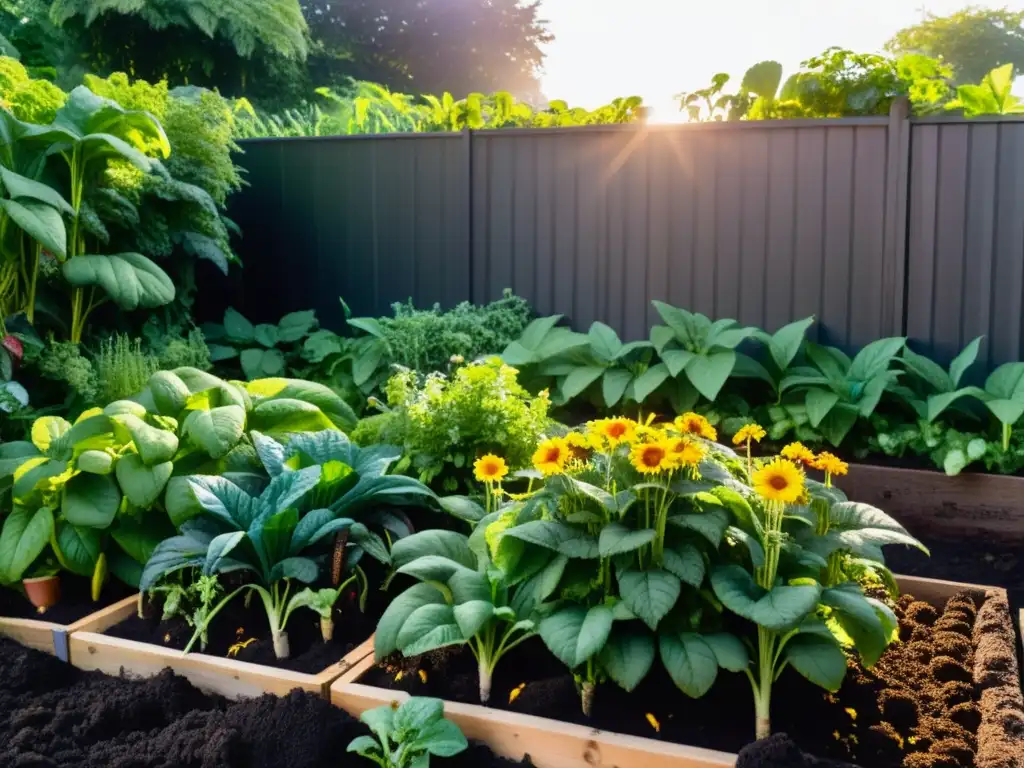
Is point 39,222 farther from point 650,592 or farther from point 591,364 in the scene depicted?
point 650,592

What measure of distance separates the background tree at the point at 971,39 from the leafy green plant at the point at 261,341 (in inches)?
1340

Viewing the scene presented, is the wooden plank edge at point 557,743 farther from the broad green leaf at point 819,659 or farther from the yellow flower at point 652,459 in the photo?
the yellow flower at point 652,459

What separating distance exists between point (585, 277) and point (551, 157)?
70 centimetres

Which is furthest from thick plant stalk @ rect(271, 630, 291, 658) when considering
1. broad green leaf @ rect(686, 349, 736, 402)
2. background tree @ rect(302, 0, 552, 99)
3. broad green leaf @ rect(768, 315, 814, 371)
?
background tree @ rect(302, 0, 552, 99)

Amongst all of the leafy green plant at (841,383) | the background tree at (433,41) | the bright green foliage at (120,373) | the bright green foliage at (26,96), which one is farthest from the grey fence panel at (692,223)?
the background tree at (433,41)

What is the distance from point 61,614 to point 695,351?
2.84m

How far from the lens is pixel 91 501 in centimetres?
278

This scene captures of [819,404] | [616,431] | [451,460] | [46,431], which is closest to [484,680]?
[616,431]

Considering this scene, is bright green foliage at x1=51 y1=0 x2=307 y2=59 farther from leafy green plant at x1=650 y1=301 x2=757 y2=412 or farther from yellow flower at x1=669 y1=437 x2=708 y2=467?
yellow flower at x1=669 y1=437 x2=708 y2=467

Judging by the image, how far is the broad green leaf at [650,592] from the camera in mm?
1890

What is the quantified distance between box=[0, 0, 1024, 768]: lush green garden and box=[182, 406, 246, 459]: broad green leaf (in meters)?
0.01

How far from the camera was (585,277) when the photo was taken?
5.32m

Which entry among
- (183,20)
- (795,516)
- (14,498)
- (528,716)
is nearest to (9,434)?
(14,498)

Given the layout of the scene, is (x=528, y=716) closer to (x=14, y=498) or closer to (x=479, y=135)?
(x=14, y=498)
